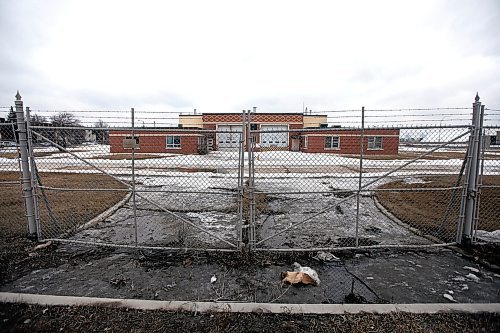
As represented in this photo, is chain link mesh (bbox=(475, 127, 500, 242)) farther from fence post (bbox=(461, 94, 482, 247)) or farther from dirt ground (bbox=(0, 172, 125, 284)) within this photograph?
dirt ground (bbox=(0, 172, 125, 284))

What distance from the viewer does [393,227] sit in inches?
254

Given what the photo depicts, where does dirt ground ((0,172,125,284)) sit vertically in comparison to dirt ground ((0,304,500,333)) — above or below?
above

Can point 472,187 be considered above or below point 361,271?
above

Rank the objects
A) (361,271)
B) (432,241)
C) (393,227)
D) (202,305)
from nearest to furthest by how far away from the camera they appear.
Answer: (202,305), (361,271), (432,241), (393,227)

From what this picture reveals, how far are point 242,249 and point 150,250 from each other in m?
1.88

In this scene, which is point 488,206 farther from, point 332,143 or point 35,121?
point 332,143

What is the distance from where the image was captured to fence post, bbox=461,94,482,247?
15.9 ft

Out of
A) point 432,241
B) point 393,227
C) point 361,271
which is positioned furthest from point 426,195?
point 361,271

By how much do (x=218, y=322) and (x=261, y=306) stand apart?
0.58 metres

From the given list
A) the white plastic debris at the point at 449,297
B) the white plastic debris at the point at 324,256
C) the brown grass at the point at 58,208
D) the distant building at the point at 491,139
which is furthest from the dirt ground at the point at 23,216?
the distant building at the point at 491,139

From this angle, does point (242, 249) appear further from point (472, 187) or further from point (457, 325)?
point (472, 187)

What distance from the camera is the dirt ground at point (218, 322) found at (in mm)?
2961

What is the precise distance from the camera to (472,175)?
5.04 meters

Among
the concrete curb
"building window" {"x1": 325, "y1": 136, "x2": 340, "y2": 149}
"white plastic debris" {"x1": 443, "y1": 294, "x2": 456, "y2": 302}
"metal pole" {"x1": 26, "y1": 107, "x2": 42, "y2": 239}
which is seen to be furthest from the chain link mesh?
"building window" {"x1": 325, "y1": 136, "x2": 340, "y2": 149}
